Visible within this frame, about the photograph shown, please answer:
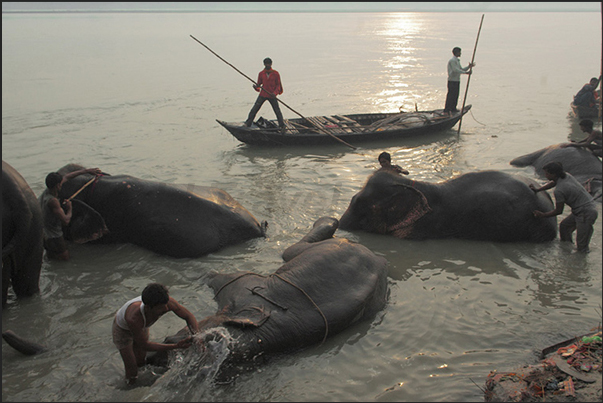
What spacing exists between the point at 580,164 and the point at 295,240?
621 centimetres

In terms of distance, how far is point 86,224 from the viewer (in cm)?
743

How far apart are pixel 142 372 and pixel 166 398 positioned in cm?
39

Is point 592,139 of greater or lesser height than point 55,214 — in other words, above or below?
above

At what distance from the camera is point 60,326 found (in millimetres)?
6078

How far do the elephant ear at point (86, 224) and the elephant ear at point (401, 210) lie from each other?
4.21 m

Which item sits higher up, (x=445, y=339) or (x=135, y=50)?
(x=135, y=50)

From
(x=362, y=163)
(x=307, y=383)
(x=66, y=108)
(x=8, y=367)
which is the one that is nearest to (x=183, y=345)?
(x=307, y=383)

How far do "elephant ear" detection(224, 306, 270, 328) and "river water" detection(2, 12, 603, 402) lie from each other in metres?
0.47

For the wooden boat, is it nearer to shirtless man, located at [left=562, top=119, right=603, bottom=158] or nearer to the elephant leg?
shirtless man, located at [left=562, top=119, right=603, bottom=158]

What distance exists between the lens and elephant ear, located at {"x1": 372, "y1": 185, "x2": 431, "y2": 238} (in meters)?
7.85

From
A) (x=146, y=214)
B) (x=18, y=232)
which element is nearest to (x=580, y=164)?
(x=146, y=214)

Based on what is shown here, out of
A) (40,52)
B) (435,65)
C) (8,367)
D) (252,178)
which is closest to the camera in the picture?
(8,367)

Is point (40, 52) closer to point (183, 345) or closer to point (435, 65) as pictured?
point (435, 65)

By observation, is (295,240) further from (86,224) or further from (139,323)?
(139,323)
